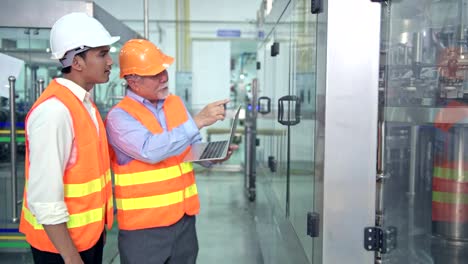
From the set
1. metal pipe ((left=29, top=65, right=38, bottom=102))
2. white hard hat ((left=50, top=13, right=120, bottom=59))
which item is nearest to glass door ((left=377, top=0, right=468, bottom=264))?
white hard hat ((left=50, top=13, right=120, bottom=59))

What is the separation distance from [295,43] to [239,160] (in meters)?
6.28

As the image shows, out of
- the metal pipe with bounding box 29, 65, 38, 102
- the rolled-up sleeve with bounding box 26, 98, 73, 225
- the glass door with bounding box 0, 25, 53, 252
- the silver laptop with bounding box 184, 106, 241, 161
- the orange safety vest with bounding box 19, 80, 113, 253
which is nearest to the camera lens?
the rolled-up sleeve with bounding box 26, 98, 73, 225

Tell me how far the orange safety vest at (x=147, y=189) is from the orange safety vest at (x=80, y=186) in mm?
160

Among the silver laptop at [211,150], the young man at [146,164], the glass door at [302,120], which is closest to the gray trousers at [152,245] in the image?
the young man at [146,164]

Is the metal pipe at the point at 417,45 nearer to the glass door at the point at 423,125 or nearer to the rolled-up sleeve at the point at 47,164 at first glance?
the glass door at the point at 423,125

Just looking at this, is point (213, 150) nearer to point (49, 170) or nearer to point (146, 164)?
point (146, 164)

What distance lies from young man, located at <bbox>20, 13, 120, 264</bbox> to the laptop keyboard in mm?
392

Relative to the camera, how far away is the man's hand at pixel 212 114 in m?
1.68

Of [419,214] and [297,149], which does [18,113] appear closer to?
[297,149]

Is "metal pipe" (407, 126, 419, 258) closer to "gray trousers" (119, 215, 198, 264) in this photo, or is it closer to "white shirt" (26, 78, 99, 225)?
"gray trousers" (119, 215, 198, 264)

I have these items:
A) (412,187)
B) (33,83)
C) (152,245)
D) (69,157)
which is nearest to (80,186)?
(69,157)

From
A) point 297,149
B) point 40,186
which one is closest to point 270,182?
point 297,149

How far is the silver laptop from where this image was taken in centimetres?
163

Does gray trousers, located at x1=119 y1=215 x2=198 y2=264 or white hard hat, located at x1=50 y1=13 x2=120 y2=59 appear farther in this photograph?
gray trousers, located at x1=119 y1=215 x2=198 y2=264
